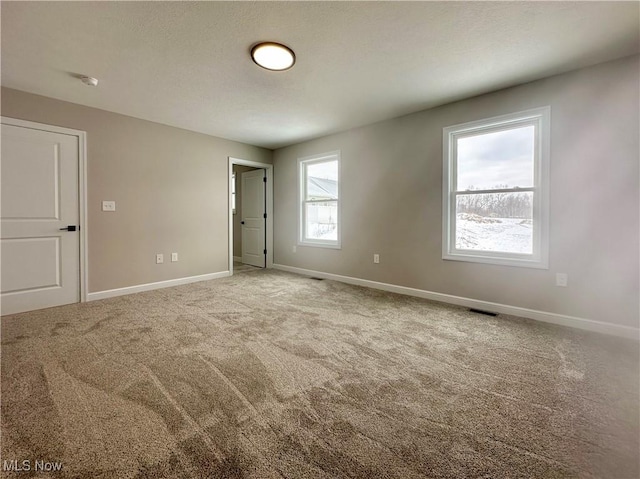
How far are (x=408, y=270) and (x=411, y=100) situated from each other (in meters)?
2.18

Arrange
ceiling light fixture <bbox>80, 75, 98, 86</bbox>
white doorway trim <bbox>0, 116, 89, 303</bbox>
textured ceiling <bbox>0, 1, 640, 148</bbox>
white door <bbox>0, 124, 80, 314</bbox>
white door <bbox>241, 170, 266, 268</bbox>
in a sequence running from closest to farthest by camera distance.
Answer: textured ceiling <bbox>0, 1, 640, 148</bbox>, ceiling light fixture <bbox>80, 75, 98, 86</bbox>, white door <bbox>0, 124, 80, 314</bbox>, white doorway trim <bbox>0, 116, 89, 303</bbox>, white door <bbox>241, 170, 266, 268</bbox>

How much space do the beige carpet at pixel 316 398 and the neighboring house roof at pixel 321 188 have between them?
2.64 m

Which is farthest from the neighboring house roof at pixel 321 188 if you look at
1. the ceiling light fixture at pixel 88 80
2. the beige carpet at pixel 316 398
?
the ceiling light fixture at pixel 88 80

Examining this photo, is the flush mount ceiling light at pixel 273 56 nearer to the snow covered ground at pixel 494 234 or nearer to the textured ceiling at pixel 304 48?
the textured ceiling at pixel 304 48

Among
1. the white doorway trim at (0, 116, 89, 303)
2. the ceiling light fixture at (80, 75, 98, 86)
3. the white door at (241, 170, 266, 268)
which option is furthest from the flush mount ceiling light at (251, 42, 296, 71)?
the white door at (241, 170, 266, 268)

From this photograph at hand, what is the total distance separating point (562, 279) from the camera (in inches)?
113

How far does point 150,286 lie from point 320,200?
9.95 ft

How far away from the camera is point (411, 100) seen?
3.44 m

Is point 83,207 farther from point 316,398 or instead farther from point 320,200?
point 316,398

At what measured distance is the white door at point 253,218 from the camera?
608 centimetres

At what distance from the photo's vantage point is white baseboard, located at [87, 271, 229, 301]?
12.2ft

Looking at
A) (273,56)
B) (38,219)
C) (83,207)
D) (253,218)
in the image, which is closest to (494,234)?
(273,56)

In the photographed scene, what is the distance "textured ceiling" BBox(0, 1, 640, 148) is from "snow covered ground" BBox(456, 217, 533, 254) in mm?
1462

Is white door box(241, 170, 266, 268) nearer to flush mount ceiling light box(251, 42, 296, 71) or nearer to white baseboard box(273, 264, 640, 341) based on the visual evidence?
white baseboard box(273, 264, 640, 341)
